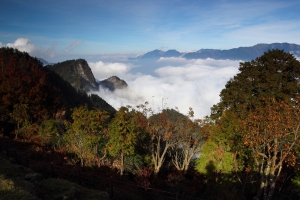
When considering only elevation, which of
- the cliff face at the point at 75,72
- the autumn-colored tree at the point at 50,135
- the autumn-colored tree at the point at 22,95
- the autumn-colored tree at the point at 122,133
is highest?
the cliff face at the point at 75,72

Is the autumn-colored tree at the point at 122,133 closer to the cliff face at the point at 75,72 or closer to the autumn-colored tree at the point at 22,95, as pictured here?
the autumn-colored tree at the point at 22,95

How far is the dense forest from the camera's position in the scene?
1361 centimetres

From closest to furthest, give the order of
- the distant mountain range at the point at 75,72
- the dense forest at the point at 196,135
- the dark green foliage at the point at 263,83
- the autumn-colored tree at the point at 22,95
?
the dense forest at the point at 196,135 < the autumn-colored tree at the point at 22,95 < the dark green foliage at the point at 263,83 < the distant mountain range at the point at 75,72

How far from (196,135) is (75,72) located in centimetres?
16792

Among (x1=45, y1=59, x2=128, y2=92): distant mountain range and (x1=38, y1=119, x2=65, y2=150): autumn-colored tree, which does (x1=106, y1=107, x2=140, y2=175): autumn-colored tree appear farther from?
(x1=45, y1=59, x2=128, y2=92): distant mountain range

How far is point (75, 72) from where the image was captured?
174250 mm

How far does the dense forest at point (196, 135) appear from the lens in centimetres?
1361

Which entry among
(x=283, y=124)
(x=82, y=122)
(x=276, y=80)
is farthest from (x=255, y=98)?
(x=82, y=122)

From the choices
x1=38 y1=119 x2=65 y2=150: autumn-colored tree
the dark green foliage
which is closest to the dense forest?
x1=38 y1=119 x2=65 y2=150: autumn-colored tree

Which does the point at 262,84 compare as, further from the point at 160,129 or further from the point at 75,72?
the point at 75,72

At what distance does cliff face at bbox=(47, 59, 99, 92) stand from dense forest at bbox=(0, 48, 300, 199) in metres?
127

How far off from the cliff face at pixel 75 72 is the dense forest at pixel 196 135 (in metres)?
127

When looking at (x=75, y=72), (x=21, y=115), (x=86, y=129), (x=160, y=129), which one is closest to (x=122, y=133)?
(x=86, y=129)

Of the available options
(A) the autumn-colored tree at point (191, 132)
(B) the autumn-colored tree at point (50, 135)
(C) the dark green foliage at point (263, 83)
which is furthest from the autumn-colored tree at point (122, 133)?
(C) the dark green foliage at point (263, 83)
